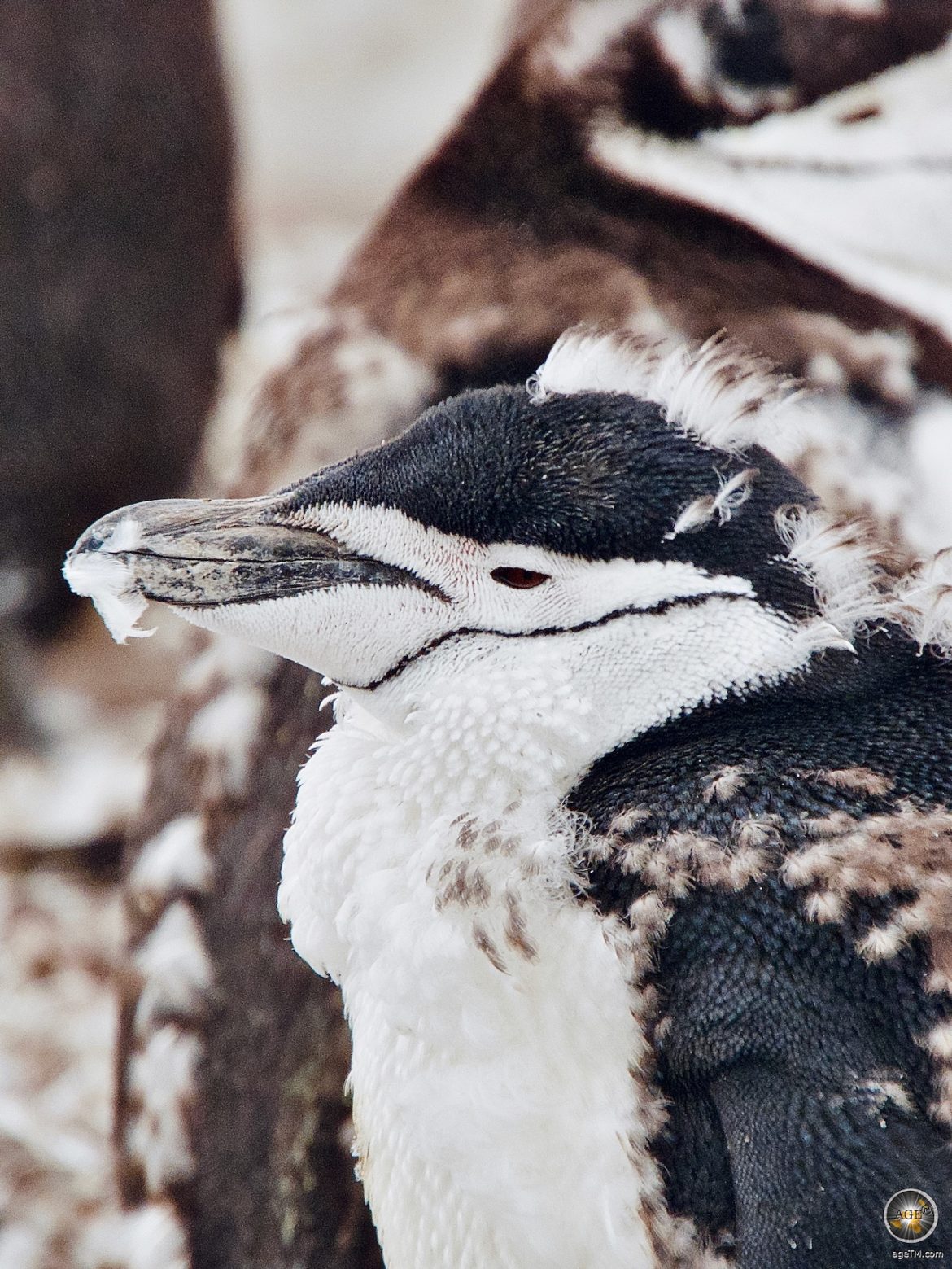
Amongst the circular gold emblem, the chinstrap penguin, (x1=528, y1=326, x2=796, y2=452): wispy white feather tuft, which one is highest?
(x1=528, y1=326, x2=796, y2=452): wispy white feather tuft

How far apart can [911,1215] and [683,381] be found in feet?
1.84

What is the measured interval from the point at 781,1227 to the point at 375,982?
1.05ft

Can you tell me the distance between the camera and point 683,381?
1184 millimetres

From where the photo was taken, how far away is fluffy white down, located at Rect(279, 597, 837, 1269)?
109 cm

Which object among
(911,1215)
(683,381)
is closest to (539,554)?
(683,381)

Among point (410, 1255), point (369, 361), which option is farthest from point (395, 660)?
point (369, 361)

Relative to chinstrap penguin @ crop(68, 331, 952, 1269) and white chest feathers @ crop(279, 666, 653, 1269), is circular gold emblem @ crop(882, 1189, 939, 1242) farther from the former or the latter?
white chest feathers @ crop(279, 666, 653, 1269)

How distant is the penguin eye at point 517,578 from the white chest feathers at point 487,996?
0.07 meters

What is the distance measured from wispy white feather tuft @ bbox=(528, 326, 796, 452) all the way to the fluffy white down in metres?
0.14

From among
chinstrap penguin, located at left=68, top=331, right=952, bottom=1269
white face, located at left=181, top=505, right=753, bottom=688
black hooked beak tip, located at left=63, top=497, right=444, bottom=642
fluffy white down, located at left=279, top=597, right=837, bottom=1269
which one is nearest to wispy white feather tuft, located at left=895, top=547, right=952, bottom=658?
chinstrap penguin, located at left=68, top=331, right=952, bottom=1269

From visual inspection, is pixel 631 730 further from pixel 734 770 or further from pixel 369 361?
pixel 369 361

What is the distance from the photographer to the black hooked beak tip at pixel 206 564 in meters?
1.16

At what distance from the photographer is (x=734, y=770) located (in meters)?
1.10

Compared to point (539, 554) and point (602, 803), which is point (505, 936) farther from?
point (539, 554)
